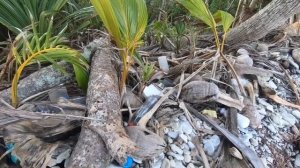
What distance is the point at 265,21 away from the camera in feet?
6.57

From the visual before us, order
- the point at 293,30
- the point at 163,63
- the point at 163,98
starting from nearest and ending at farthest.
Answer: the point at 163,98 < the point at 163,63 < the point at 293,30

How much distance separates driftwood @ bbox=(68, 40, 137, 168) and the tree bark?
3.02ft

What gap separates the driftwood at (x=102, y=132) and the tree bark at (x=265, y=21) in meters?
0.92

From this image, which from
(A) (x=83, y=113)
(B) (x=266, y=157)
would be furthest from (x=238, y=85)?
(A) (x=83, y=113)

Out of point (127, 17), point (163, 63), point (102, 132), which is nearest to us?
point (102, 132)

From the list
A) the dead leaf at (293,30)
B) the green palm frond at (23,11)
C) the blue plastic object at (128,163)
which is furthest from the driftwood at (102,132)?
the dead leaf at (293,30)

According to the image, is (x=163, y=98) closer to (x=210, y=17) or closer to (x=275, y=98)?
(x=210, y=17)

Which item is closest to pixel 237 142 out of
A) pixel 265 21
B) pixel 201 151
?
pixel 201 151

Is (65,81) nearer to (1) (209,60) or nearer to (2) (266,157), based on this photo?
(1) (209,60)

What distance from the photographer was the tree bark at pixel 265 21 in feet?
6.27

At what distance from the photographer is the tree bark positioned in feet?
6.27

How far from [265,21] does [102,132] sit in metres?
1.21

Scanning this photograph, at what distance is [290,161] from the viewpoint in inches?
60.7

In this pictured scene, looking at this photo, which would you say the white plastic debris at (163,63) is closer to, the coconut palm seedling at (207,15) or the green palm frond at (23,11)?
the coconut palm seedling at (207,15)
